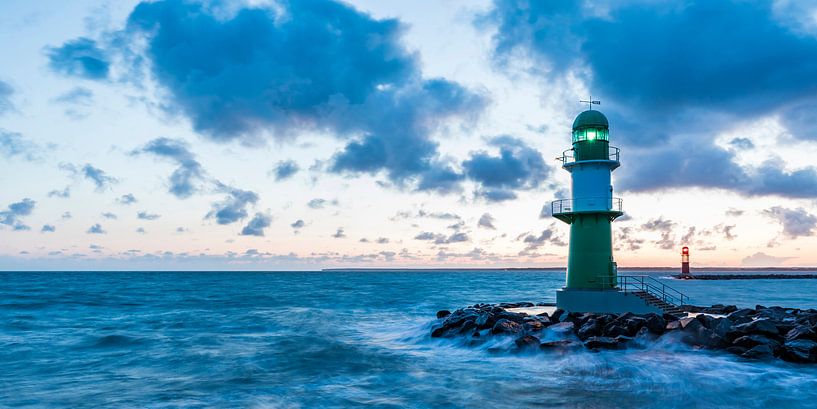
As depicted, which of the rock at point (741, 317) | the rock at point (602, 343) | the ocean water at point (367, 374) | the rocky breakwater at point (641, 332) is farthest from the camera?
the rock at point (741, 317)

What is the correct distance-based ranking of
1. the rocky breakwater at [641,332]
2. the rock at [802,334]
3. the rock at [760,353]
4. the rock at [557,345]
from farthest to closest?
1. the rock at [557,345]
2. the rock at [802,334]
3. the rocky breakwater at [641,332]
4. the rock at [760,353]

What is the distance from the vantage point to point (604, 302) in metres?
20.6

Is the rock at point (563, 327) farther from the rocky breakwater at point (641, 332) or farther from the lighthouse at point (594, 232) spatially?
the lighthouse at point (594, 232)

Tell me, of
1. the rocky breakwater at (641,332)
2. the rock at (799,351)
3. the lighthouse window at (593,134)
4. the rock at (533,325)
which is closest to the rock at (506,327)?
the rocky breakwater at (641,332)

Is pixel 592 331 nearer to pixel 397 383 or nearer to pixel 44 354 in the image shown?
pixel 397 383

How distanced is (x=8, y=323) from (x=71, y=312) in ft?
23.8

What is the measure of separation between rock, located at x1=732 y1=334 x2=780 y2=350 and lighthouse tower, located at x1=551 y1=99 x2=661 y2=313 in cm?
541

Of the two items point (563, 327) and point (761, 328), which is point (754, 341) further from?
point (563, 327)

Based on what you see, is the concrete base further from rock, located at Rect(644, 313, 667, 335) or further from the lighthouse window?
the lighthouse window

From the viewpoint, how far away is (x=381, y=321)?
97.1 ft

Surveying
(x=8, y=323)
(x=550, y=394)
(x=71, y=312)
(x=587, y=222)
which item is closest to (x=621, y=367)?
(x=550, y=394)

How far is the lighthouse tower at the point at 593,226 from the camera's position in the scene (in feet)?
67.8

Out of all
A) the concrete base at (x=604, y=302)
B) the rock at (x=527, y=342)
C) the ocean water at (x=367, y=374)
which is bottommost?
the ocean water at (x=367, y=374)

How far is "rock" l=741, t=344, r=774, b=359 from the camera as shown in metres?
14.1
